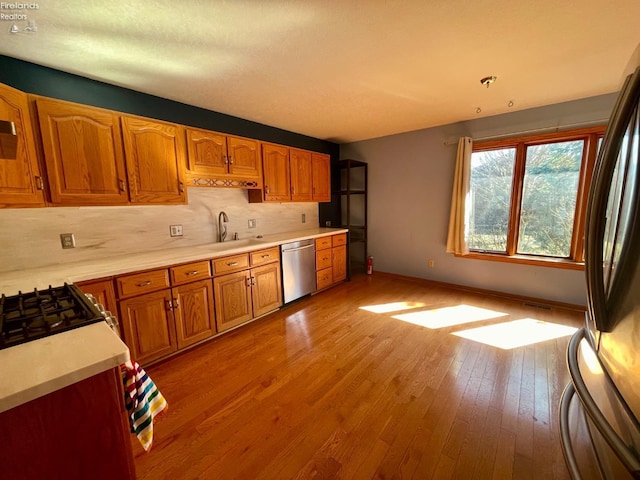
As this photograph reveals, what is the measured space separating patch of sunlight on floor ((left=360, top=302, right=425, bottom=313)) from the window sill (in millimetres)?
1056

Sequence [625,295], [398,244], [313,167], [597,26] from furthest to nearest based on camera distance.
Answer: [398,244] < [313,167] < [597,26] < [625,295]

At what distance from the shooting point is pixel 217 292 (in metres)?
2.46

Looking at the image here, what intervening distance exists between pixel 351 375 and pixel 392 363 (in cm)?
38

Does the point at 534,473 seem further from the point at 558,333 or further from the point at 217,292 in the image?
the point at 217,292

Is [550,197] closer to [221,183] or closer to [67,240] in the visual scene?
[221,183]

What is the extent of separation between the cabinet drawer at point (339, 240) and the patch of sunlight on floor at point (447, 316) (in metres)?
1.42

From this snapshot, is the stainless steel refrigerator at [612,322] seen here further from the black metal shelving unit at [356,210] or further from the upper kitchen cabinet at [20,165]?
the black metal shelving unit at [356,210]

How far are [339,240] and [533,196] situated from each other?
2529mm

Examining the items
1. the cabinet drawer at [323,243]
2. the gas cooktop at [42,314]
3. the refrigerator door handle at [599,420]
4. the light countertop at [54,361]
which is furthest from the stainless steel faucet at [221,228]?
the refrigerator door handle at [599,420]

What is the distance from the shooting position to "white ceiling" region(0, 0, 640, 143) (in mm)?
1414

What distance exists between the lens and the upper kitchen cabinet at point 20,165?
4.99 ft

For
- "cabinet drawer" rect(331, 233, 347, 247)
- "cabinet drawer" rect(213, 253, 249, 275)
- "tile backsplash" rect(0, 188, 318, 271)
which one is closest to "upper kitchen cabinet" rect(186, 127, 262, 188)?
"tile backsplash" rect(0, 188, 318, 271)

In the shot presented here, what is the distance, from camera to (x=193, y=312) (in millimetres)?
2299

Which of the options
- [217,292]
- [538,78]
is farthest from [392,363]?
[538,78]
